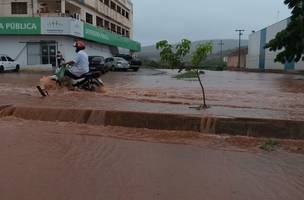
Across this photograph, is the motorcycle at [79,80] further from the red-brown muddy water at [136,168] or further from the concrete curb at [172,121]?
the red-brown muddy water at [136,168]

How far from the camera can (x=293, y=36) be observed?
3697 cm

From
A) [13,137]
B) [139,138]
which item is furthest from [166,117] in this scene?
[13,137]

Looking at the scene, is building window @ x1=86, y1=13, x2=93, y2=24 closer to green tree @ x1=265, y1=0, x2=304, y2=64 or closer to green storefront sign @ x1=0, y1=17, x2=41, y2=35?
green storefront sign @ x1=0, y1=17, x2=41, y2=35

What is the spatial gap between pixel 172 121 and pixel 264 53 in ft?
206

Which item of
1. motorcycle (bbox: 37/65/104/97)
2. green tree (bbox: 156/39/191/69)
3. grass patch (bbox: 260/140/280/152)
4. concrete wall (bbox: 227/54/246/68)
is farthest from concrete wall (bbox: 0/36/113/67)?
concrete wall (bbox: 227/54/246/68)

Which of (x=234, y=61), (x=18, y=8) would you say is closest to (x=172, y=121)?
(x=18, y=8)

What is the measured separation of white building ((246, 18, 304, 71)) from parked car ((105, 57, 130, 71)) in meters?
18.4

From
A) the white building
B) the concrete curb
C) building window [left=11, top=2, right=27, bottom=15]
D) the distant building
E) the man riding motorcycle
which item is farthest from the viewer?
the distant building

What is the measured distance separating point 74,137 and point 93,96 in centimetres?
583

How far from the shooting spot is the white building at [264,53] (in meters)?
59.3

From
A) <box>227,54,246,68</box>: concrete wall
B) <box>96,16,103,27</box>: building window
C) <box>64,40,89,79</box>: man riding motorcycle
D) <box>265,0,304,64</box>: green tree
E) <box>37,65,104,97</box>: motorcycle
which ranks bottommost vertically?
<box>227,54,246,68</box>: concrete wall

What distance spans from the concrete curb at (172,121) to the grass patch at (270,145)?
1.68 feet

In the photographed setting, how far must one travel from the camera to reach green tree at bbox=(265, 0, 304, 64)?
36.1m

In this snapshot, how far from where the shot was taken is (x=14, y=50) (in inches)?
1821
